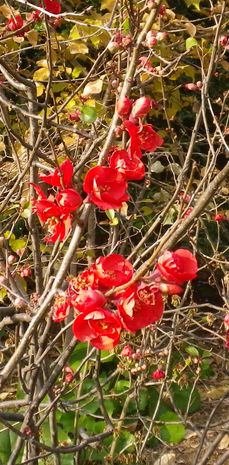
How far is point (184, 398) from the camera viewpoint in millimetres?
3994

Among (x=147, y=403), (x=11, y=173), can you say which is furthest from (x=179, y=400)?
(x=11, y=173)

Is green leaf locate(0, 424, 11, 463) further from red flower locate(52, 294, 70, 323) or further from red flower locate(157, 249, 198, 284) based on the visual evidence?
red flower locate(157, 249, 198, 284)

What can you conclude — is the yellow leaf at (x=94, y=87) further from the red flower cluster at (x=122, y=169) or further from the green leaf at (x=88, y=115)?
the red flower cluster at (x=122, y=169)

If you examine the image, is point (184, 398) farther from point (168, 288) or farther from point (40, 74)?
point (168, 288)

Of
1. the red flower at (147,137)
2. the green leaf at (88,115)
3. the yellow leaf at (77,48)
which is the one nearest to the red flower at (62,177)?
the red flower at (147,137)

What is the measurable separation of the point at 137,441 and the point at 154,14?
2.16 metres

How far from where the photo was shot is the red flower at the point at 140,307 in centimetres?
111

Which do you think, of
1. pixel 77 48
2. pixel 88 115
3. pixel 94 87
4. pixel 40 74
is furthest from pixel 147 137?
pixel 40 74

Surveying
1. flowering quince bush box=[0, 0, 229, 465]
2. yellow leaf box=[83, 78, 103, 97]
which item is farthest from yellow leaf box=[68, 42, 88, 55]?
yellow leaf box=[83, 78, 103, 97]

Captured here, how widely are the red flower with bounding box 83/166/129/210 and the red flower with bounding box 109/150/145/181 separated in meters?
0.02

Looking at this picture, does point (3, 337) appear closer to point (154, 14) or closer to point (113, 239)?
point (113, 239)

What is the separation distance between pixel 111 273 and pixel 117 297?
0.04 meters

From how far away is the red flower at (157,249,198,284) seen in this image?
1.08 metres

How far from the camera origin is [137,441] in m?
3.17
